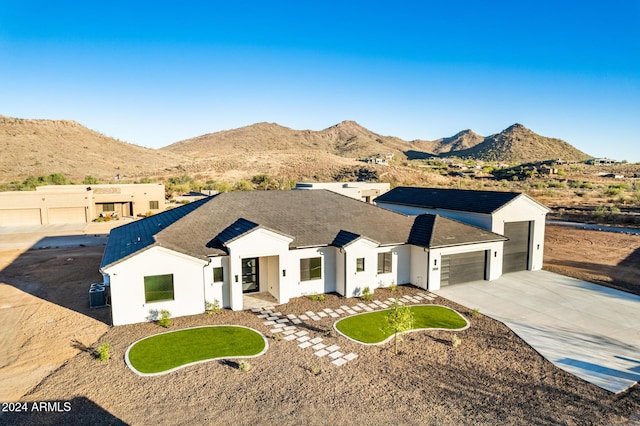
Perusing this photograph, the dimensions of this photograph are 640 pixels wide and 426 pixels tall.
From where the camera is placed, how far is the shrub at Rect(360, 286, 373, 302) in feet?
63.2

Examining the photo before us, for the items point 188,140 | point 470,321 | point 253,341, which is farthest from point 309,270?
point 188,140

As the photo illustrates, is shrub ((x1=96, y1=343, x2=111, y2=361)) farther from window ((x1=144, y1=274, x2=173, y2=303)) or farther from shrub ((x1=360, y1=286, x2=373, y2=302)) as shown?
shrub ((x1=360, y1=286, x2=373, y2=302))

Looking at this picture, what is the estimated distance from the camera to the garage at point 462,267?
21656 millimetres

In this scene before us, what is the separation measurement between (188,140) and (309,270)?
18777 centimetres

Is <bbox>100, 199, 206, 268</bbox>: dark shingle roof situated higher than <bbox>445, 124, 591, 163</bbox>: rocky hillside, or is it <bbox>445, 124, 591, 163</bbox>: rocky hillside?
<bbox>445, 124, 591, 163</bbox>: rocky hillside

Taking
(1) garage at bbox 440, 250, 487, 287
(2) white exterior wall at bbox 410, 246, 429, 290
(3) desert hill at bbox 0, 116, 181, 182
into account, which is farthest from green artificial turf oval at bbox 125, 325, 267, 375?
(3) desert hill at bbox 0, 116, 181, 182

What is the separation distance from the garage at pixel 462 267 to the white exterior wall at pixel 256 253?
30.6 feet

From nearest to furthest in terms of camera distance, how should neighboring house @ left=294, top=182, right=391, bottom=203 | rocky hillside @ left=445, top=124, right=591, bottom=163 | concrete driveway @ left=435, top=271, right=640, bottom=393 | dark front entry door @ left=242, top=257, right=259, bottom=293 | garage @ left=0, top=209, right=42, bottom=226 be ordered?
concrete driveway @ left=435, top=271, right=640, bottom=393
dark front entry door @ left=242, top=257, right=259, bottom=293
neighboring house @ left=294, top=182, right=391, bottom=203
garage @ left=0, top=209, right=42, bottom=226
rocky hillside @ left=445, top=124, right=591, bottom=163

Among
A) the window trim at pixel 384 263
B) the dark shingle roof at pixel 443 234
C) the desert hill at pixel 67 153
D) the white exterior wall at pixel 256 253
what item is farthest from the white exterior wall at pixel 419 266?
the desert hill at pixel 67 153

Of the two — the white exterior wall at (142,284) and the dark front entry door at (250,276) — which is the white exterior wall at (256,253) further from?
the dark front entry door at (250,276)

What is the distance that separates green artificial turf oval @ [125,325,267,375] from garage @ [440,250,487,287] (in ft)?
39.0

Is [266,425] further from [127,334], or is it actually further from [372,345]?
[127,334]

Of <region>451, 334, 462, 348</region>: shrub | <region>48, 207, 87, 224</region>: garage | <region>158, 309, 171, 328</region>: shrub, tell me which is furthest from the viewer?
<region>48, 207, 87, 224</region>: garage

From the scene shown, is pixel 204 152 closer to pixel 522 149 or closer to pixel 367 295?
pixel 522 149
